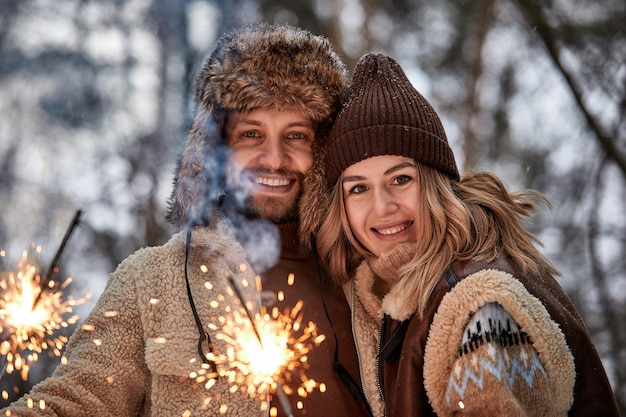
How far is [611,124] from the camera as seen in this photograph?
5477 millimetres

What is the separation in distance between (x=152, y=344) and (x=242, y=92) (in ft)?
3.96

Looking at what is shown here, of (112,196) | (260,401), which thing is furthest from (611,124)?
(112,196)

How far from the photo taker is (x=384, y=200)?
2.45 m

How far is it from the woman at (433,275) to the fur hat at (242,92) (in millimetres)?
193

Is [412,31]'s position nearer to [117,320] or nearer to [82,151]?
[82,151]

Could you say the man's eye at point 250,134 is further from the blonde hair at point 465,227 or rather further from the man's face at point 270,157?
the blonde hair at point 465,227

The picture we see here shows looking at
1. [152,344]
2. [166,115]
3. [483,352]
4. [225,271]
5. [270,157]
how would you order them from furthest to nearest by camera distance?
[166,115] → [270,157] → [225,271] → [152,344] → [483,352]

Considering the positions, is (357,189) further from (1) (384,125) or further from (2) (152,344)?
(2) (152,344)

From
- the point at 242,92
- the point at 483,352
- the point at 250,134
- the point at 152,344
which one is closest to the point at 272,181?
the point at 250,134

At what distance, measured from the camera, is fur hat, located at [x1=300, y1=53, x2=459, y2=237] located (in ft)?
8.17

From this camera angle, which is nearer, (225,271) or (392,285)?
(392,285)

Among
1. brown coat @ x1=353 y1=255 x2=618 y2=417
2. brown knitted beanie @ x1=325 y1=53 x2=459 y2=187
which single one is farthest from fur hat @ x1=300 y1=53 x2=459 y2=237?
brown coat @ x1=353 y1=255 x2=618 y2=417

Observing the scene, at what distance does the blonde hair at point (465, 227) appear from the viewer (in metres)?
2.18

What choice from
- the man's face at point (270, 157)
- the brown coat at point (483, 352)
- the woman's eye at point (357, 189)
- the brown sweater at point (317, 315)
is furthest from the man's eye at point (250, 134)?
the brown coat at point (483, 352)
